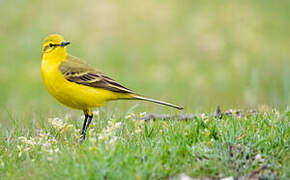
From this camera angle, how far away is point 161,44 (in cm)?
1410

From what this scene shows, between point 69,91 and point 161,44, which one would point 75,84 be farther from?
point 161,44

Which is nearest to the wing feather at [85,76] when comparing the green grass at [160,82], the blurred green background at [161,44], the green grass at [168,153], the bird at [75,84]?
the bird at [75,84]

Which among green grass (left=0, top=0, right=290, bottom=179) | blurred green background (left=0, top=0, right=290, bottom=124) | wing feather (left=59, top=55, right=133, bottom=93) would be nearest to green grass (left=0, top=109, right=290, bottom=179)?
green grass (left=0, top=0, right=290, bottom=179)

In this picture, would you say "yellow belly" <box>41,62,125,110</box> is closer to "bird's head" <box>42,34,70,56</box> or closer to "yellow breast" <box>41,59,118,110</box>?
"yellow breast" <box>41,59,118,110</box>

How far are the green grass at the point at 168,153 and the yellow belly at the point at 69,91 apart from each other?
0.57 m

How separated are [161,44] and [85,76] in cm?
792

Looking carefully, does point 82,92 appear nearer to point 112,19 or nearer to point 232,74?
point 232,74

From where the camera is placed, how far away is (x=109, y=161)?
4.31m

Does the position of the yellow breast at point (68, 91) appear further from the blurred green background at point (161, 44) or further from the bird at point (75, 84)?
the blurred green background at point (161, 44)

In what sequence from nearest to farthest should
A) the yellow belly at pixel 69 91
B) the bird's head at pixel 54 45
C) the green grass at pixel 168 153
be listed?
the green grass at pixel 168 153 < the yellow belly at pixel 69 91 < the bird's head at pixel 54 45

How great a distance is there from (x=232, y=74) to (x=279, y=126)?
24.8ft

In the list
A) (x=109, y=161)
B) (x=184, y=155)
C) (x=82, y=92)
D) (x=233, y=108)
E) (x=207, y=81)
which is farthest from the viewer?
(x=207, y=81)

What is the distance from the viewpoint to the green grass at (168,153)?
4.33m

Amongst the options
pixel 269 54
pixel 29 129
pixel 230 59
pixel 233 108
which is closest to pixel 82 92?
pixel 29 129
